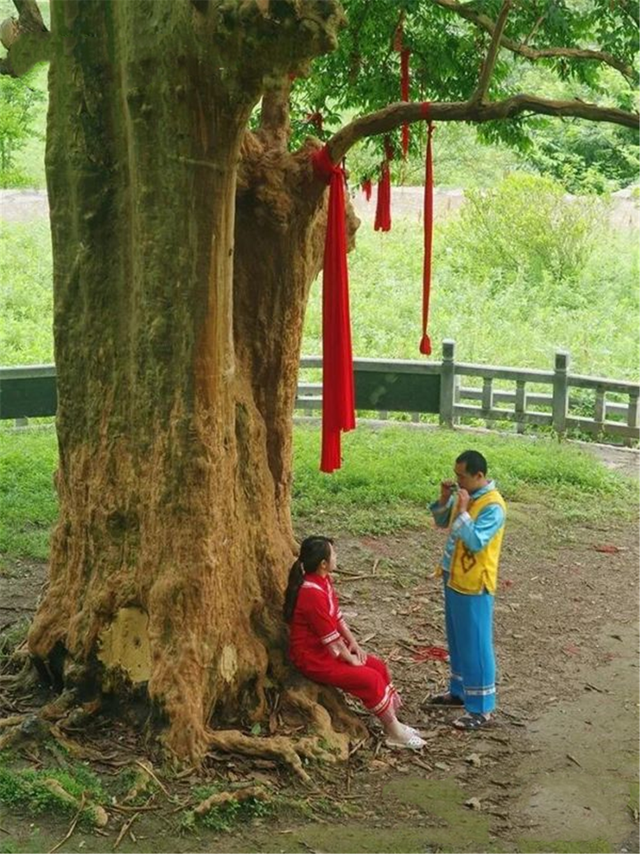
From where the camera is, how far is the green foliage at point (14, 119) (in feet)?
58.0

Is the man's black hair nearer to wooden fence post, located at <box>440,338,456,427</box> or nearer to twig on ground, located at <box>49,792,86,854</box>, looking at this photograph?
twig on ground, located at <box>49,792,86,854</box>

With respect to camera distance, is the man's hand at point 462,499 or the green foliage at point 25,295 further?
the green foliage at point 25,295

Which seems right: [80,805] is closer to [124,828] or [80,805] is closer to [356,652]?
[124,828]

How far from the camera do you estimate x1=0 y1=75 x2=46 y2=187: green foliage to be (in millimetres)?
17688

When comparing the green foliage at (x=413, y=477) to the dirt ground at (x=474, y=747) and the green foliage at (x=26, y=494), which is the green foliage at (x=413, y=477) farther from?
the green foliage at (x=26, y=494)

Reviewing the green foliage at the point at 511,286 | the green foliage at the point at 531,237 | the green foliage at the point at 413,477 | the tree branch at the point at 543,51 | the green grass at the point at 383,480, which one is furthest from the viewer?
the green foliage at the point at 531,237

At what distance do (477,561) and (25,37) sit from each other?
427 centimetres

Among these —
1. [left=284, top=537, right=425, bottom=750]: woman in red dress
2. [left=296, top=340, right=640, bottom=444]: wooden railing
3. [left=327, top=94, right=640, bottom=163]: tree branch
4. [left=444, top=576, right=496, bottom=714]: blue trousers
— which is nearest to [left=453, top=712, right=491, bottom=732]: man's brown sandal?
[left=444, top=576, right=496, bottom=714]: blue trousers

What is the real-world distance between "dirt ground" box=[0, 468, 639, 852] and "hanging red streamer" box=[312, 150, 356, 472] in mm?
1778

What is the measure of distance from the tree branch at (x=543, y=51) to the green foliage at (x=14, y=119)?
959cm

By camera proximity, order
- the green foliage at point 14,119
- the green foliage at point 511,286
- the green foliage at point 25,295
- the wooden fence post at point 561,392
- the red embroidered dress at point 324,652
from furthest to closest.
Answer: the green foliage at point 511,286 < the green foliage at point 14,119 < the green foliage at point 25,295 < the wooden fence post at point 561,392 < the red embroidered dress at point 324,652

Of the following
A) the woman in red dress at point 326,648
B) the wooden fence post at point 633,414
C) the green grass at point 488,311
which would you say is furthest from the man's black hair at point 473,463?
the green grass at point 488,311

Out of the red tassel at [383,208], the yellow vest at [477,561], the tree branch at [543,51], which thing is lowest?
the yellow vest at [477,561]

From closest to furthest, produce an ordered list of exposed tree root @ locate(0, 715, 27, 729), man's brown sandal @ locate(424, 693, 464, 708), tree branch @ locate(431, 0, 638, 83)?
1. exposed tree root @ locate(0, 715, 27, 729)
2. man's brown sandal @ locate(424, 693, 464, 708)
3. tree branch @ locate(431, 0, 638, 83)
